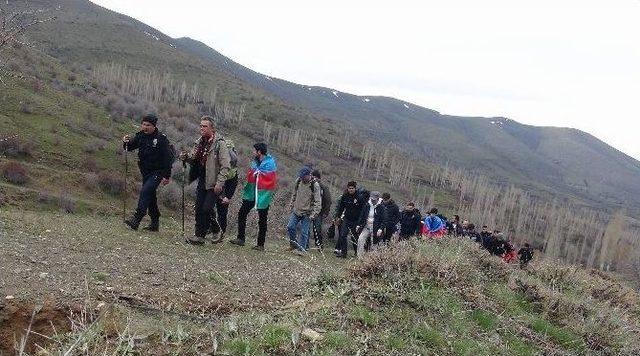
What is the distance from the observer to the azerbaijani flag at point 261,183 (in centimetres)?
968

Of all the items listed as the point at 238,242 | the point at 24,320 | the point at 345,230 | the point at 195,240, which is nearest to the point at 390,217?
the point at 345,230

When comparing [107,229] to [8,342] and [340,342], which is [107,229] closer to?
Answer: [8,342]

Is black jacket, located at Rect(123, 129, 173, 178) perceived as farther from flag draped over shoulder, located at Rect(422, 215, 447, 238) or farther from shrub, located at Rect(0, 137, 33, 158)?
shrub, located at Rect(0, 137, 33, 158)

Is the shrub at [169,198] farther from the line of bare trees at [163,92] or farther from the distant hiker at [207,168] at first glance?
the line of bare trees at [163,92]

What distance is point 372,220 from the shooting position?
42.4 feet

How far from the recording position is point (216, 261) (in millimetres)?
7680

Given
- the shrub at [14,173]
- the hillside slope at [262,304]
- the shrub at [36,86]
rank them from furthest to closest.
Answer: the shrub at [36,86] → the shrub at [14,173] → the hillside slope at [262,304]

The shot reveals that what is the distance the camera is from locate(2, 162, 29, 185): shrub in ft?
69.6

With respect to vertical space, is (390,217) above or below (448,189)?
above

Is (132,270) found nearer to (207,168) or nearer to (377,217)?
(207,168)

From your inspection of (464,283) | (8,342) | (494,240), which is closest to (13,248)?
(8,342)

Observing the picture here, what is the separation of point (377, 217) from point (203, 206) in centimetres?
524

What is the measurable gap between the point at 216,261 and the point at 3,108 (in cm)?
2503

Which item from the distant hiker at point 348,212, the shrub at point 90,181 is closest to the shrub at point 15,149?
the shrub at point 90,181
